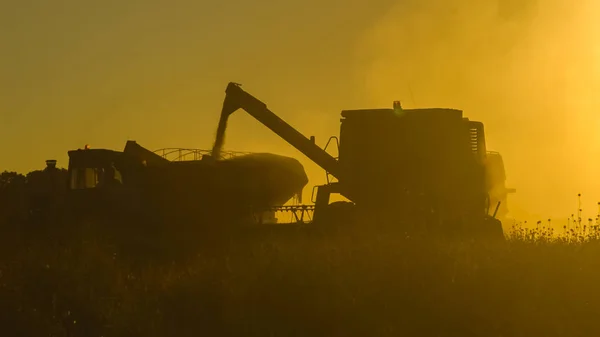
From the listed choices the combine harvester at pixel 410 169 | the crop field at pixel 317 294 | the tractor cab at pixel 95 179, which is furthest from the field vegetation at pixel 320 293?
the combine harvester at pixel 410 169

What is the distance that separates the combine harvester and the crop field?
8849mm

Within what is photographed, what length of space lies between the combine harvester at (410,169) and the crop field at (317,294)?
348 inches

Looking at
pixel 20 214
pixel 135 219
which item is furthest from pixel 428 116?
pixel 20 214

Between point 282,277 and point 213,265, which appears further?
point 213,265

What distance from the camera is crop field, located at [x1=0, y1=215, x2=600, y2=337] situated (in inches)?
404

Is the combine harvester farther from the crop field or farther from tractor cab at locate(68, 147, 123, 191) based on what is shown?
the crop field

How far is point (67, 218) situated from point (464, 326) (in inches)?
519

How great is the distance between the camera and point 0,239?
1802 centimetres

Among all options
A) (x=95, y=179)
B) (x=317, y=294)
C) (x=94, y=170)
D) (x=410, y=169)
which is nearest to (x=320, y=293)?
(x=317, y=294)

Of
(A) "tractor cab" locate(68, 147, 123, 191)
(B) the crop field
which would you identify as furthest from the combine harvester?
(B) the crop field

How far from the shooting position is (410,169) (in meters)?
23.6

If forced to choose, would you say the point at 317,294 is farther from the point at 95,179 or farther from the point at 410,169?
the point at 410,169

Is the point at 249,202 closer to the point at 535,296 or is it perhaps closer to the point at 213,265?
the point at 213,265

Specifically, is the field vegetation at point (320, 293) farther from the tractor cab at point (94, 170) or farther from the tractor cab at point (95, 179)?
the tractor cab at point (94, 170)
